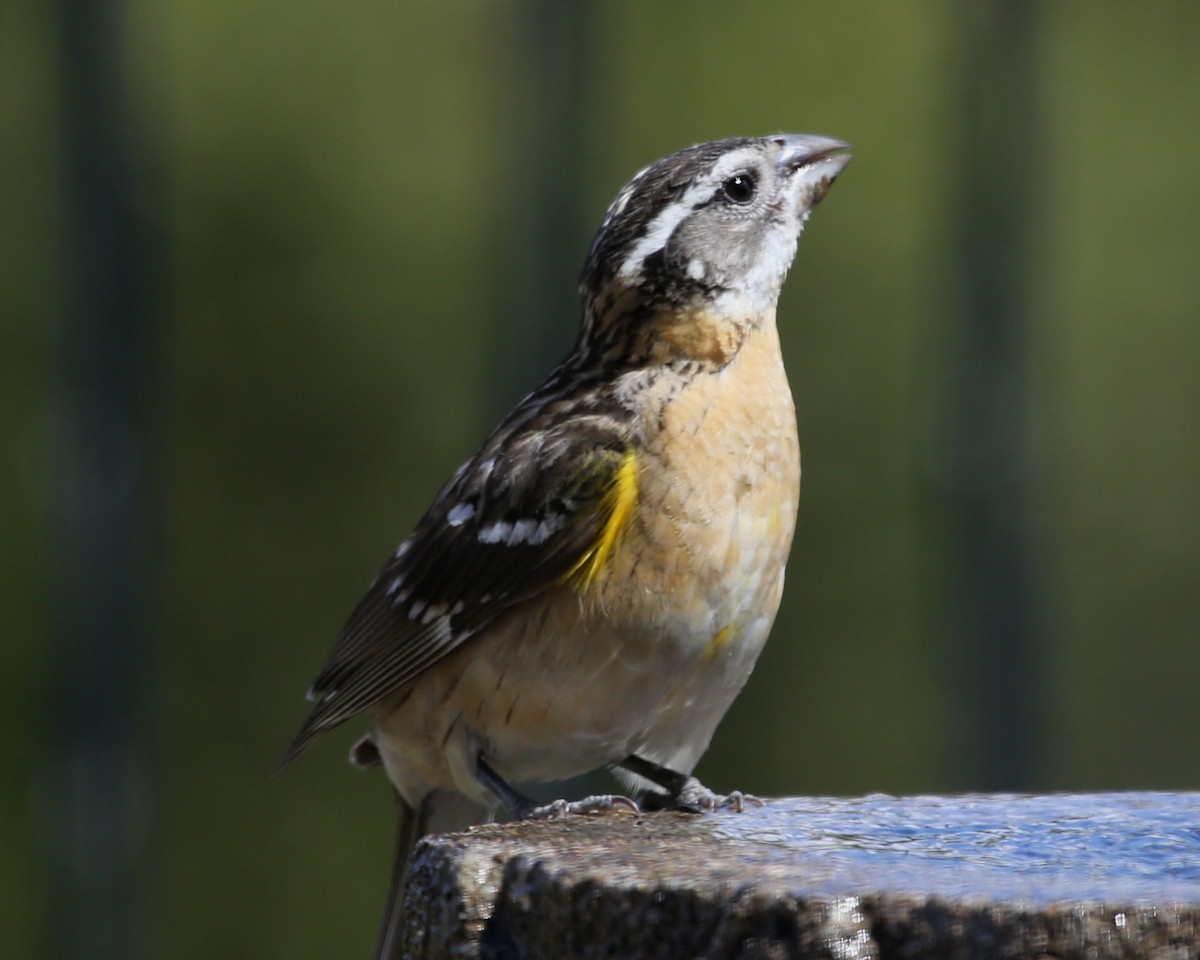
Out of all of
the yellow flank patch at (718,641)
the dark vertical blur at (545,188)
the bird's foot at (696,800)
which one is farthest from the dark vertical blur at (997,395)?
the yellow flank patch at (718,641)

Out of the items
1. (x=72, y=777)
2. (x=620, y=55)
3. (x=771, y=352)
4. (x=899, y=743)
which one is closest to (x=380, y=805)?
(x=72, y=777)

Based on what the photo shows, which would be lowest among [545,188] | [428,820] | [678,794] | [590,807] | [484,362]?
[428,820]

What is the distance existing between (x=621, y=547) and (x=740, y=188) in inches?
40.6

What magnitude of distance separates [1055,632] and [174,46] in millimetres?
5312

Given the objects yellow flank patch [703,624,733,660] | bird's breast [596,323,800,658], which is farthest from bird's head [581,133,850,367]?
yellow flank patch [703,624,733,660]

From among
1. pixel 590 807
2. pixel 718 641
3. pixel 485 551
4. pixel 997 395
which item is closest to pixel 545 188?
pixel 997 395

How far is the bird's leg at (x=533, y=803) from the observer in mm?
3568

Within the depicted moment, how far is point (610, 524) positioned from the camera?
401cm

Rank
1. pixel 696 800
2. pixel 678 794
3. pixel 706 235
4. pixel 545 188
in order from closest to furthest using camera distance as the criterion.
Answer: pixel 696 800 < pixel 678 794 < pixel 706 235 < pixel 545 188

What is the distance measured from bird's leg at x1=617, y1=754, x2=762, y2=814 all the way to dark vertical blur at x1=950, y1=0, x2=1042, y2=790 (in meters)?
3.93

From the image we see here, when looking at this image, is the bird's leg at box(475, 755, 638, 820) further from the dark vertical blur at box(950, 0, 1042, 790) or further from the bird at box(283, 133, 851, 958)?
the dark vertical blur at box(950, 0, 1042, 790)

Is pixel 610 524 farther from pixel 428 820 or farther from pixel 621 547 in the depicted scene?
pixel 428 820

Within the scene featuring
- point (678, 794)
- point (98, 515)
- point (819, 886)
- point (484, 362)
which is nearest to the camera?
point (819, 886)

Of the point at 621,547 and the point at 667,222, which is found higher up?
the point at 667,222
